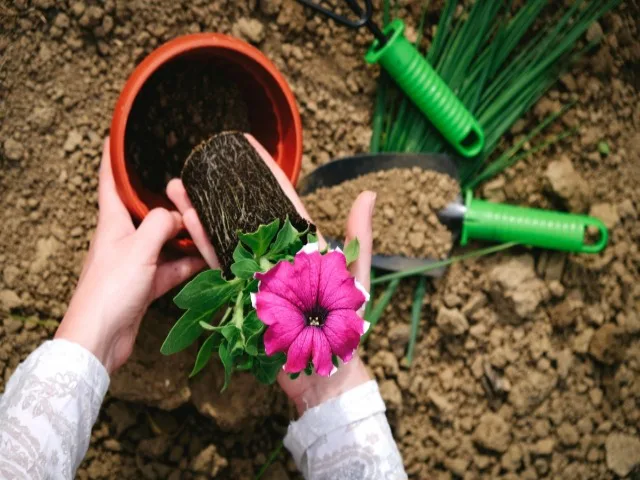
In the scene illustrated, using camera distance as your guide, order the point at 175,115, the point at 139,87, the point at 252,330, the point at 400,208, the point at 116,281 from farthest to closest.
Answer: the point at 400,208 → the point at 175,115 → the point at 139,87 → the point at 116,281 → the point at 252,330

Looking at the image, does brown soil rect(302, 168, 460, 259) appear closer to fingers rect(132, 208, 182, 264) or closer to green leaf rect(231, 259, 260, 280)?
fingers rect(132, 208, 182, 264)

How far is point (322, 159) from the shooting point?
5.63 feet

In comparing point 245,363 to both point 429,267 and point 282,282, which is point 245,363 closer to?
point 282,282

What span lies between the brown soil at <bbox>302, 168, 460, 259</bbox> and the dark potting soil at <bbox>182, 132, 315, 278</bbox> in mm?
304

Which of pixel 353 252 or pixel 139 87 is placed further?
pixel 139 87

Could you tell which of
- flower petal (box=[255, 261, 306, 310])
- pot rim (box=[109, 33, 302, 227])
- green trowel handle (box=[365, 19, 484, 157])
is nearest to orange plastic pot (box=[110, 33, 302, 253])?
pot rim (box=[109, 33, 302, 227])

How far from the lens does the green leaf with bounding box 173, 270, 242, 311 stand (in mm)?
1062

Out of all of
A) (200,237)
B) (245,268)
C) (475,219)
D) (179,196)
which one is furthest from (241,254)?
(475,219)

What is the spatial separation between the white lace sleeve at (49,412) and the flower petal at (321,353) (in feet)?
1.69

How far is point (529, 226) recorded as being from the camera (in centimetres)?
159

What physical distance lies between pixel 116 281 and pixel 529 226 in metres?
0.96

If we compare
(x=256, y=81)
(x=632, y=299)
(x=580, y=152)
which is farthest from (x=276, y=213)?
(x=632, y=299)

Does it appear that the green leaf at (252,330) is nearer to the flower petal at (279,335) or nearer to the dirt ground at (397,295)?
the flower petal at (279,335)

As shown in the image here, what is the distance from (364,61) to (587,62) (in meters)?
0.59
